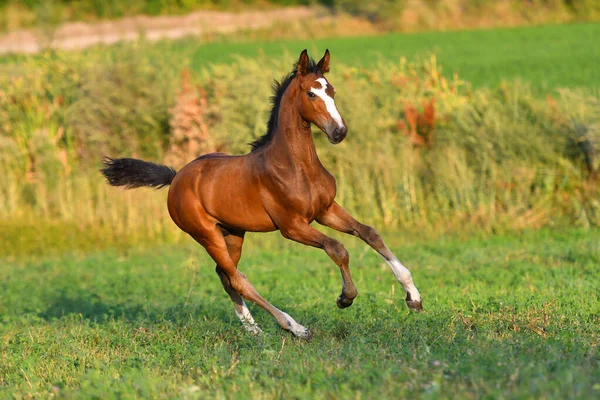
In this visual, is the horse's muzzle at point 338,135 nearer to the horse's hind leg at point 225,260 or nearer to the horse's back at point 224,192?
the horse's back at point 224,192

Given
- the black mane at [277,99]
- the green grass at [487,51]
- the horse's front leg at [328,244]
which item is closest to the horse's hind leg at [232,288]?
the black mane at [277,99]

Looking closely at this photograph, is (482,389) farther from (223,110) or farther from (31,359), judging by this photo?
(223,110)

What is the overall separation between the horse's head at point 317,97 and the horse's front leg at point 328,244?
32.9 inches

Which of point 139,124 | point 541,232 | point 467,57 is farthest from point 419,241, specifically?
point 467,57

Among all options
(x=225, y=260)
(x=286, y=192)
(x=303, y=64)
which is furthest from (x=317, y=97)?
(x=225, y=260)

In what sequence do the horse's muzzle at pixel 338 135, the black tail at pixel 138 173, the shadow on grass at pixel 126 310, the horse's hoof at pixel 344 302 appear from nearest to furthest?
the horse's muzzle at pixel 338 135 → the horse's hoof at pixel 344 302 → the black tail at pixel 138 173 → the shadow on grass at pixel 126 310

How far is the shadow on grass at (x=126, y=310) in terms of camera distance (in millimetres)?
9773

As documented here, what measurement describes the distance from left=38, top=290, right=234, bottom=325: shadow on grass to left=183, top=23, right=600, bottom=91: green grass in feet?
30.5

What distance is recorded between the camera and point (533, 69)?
1002 inches

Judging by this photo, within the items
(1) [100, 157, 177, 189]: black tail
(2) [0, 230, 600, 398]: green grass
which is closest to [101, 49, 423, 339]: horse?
(2) [0, 230, 600, 398]: green grass

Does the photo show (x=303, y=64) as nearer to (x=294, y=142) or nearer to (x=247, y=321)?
(x=294, y=142)

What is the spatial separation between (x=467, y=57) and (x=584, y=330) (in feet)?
73.4

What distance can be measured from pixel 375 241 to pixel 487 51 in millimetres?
23193

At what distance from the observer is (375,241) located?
7945mm
